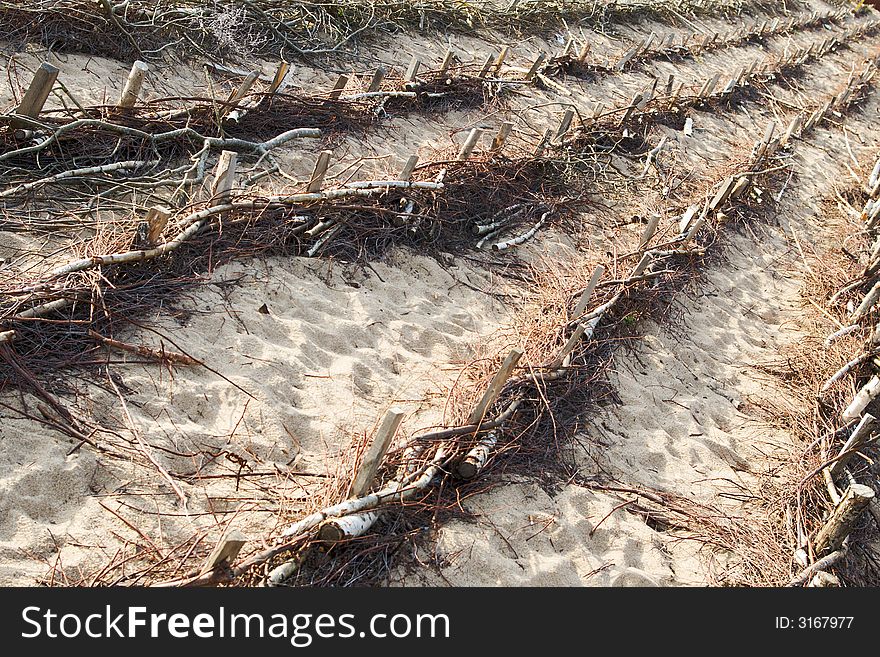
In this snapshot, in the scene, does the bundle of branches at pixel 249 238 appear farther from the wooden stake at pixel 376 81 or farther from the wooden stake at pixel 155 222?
the wooden stake at pixel 376 81

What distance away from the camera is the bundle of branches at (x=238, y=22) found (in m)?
5.85

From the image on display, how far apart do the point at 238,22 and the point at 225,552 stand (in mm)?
5773

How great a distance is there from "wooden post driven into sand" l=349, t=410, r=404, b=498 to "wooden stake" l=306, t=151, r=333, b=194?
2176 mm

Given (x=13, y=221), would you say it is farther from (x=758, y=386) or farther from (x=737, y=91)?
A: (x=737, y=91)

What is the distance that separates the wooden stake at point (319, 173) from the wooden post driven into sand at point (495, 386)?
1.87m

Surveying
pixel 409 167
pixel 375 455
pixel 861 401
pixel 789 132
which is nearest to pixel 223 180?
pixel 409 167

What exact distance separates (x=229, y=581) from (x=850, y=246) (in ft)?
22.5

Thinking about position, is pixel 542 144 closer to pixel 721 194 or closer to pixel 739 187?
pixel 721 194

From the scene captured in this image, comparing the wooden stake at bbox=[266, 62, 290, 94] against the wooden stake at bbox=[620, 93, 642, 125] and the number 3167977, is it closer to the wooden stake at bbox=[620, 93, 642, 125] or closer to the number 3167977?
the wooden stake at bbox=[620, 93, 642, 125]

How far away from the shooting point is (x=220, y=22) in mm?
6668

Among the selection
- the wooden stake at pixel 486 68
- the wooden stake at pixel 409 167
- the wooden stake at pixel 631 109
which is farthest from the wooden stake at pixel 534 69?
the wooden stake at pixel 409 167

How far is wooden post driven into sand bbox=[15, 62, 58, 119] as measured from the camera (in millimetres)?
4330

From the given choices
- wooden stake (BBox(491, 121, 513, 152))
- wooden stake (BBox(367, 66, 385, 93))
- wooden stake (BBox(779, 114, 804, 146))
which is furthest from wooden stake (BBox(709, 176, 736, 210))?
wooden stake (BBox(367, 66, 385, 93))

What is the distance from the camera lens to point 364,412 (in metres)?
3.79
